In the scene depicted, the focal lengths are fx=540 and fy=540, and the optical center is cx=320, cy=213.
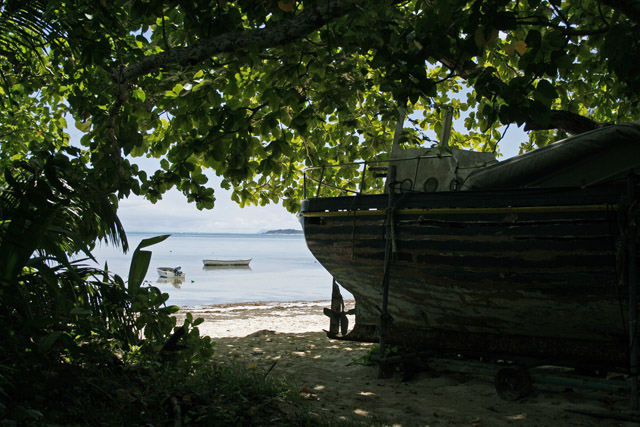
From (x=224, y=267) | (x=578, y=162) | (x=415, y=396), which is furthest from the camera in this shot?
(x=224, y=267)

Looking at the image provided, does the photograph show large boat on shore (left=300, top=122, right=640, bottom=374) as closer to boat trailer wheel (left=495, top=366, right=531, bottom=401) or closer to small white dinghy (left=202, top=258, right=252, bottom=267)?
boat trailer wheel (left=495, top=366, right=531, bottom=401)

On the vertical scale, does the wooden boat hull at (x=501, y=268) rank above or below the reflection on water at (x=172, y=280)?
above

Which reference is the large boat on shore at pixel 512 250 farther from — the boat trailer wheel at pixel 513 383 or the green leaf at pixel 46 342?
the green leaf at pixel 46 342

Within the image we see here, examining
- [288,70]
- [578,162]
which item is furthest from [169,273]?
[578,162]

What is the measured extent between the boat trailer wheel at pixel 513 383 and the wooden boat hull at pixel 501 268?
27 centimetres

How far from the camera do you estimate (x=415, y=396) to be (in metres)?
6.09

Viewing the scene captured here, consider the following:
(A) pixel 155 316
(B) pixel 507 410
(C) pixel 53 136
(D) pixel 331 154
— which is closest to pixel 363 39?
(A) pixel 155 316

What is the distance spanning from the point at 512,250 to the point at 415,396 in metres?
1.96

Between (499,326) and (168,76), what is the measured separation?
6037 millimetres

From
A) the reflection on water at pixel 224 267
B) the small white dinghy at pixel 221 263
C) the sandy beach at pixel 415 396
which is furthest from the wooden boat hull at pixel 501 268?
the small white dinghy at pixel 221 263

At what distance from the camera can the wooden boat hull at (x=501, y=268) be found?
18.1ft

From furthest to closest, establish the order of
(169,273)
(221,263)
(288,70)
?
(221,263) < (169,273) < (288,70)

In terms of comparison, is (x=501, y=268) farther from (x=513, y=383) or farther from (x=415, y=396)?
(x=415, y=396)

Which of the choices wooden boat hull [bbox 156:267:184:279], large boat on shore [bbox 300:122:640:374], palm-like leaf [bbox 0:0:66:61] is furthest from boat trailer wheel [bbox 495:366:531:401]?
wooden boat hull [bbox 156:267:184:279]
